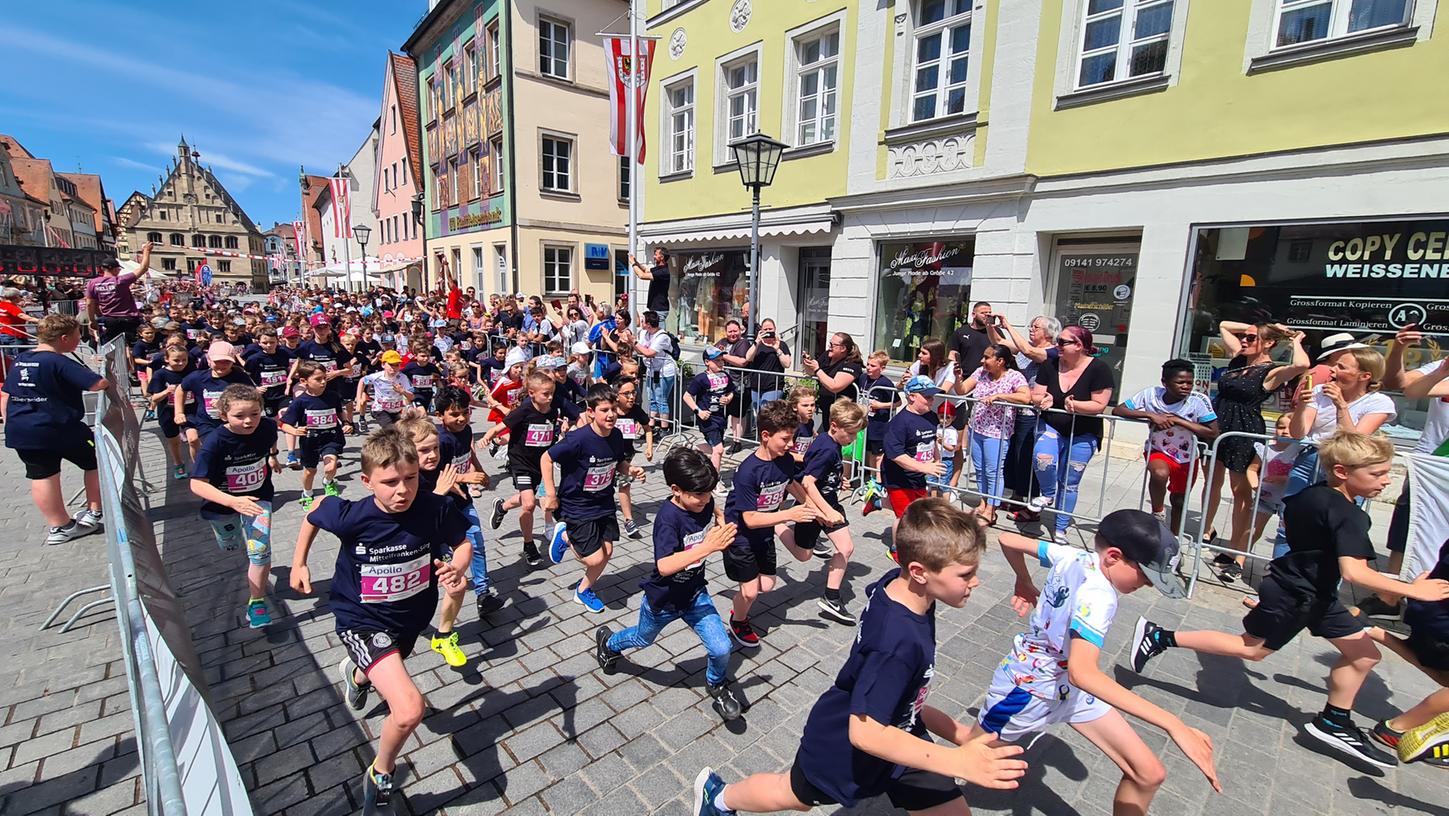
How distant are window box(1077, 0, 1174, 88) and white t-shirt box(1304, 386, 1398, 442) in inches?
218

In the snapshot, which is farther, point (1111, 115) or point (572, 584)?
point (1111, 115)

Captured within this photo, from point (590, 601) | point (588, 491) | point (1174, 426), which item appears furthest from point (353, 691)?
point (1174, 426)

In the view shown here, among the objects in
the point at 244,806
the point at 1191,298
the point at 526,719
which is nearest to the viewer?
the point at 244,806

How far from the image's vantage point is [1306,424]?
5.02 m

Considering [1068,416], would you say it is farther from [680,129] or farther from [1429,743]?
[680,129]

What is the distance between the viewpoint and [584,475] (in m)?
4.77

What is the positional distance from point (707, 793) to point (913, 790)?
88 cm

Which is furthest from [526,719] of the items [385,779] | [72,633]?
[72,633]

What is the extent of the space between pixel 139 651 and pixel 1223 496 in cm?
953

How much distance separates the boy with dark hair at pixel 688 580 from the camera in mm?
3488

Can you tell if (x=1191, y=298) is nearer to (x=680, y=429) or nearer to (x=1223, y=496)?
(x=1223, y=496)

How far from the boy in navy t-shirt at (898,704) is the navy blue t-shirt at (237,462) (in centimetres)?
422

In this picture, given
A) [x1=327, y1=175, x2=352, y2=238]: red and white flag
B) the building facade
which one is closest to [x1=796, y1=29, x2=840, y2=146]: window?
the building facade

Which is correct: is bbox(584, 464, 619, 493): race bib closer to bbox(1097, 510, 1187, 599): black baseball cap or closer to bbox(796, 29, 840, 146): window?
bbox(1097, 510, 1187, 599): black baseball cap
